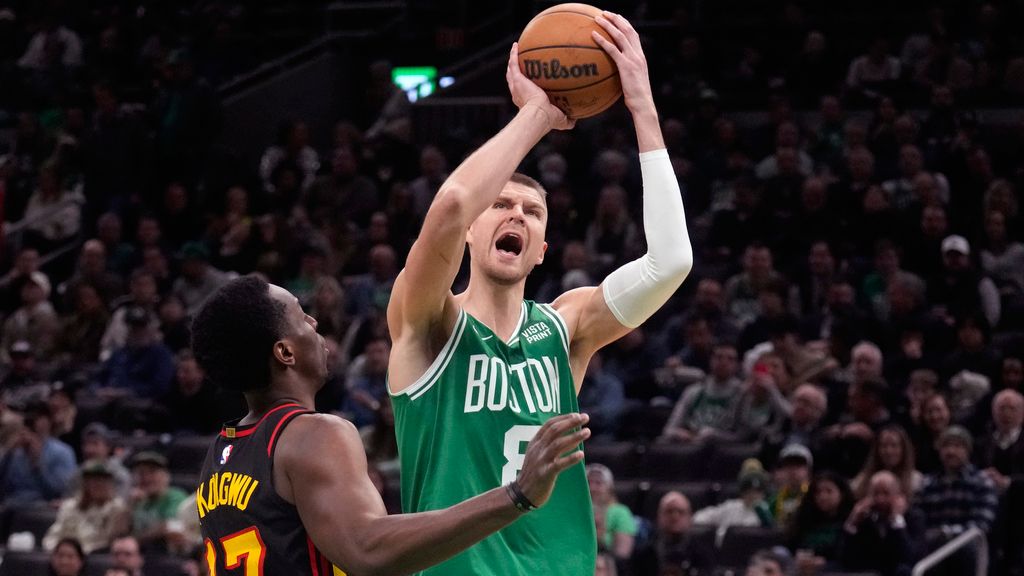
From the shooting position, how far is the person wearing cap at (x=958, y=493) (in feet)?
31.1

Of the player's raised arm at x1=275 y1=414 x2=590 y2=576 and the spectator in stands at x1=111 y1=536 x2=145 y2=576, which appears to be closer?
the player's raised arm at x1=275 y1=414 x2=590 y2=576

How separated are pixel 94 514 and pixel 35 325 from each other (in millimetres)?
3719

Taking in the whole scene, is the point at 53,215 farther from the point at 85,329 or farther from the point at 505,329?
the point at 505,329

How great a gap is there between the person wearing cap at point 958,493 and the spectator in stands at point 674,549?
132 cm

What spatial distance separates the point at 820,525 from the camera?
9602 mm

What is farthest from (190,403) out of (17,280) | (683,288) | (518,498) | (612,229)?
(518,498)

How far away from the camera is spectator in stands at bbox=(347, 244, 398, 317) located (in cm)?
1341

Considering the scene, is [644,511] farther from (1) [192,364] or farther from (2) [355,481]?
(2) [355,481]

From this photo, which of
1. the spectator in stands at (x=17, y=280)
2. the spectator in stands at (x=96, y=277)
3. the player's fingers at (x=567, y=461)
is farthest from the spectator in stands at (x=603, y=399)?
the player's fingers at (x=567, y=461)

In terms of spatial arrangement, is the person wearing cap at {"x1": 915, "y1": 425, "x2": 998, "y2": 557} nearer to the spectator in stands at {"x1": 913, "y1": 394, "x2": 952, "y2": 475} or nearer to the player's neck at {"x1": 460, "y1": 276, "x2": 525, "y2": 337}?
the spectator in stands at {"x1": 913, "y1": 394, "x2": 952, "y2": 475}

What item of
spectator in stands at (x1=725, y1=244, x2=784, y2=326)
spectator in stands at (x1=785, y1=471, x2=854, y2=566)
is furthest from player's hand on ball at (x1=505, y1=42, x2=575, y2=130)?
spectator in stands at (x1=725, y1=244, x2=784, y2=326)

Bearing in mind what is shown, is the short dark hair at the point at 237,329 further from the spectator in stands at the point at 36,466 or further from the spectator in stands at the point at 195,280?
the spectator in stands at the point at 195,280

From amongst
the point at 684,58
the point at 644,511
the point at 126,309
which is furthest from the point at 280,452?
the point at 684,58

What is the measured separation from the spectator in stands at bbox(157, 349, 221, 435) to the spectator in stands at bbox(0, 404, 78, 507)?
2.96 feet
